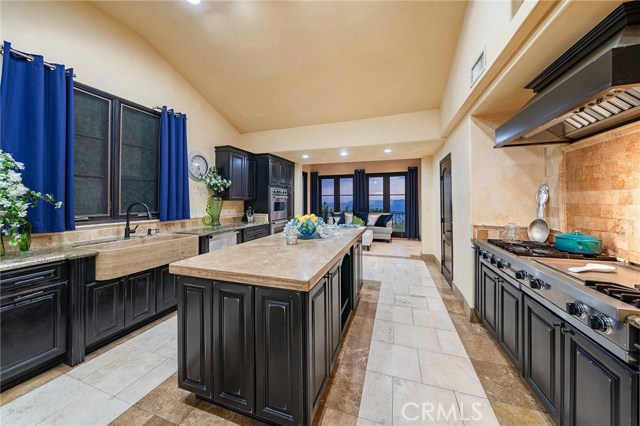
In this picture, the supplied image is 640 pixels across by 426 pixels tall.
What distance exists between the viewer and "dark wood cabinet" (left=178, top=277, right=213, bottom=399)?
142cm

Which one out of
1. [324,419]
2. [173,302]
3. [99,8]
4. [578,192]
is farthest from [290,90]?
[324,419]

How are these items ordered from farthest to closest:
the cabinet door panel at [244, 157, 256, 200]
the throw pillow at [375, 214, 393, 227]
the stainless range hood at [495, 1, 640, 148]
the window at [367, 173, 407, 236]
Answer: the window at [367, 173, 407, 236] < the throw pillow at [375, 214, 393, 227] < the cabinet door panel at [244, 157, 256, 200] < the stainless range hood at [495, 1, 640, 148]

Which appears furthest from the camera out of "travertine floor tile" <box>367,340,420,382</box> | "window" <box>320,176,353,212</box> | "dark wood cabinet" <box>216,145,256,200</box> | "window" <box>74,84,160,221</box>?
"window" <box>320,176,353,212</box>

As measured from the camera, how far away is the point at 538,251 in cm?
183

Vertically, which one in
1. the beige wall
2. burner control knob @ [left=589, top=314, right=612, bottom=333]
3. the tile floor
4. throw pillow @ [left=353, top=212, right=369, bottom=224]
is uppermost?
the beige wall

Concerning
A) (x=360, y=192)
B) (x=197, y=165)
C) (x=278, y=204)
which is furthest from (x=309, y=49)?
(x=360, y=192)

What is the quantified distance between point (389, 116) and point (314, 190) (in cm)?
553

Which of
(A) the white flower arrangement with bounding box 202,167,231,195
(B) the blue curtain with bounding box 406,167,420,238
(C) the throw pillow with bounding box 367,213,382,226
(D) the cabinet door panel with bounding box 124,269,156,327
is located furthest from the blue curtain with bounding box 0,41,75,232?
(B) the blue curtain with bounding box 406,167,420,238

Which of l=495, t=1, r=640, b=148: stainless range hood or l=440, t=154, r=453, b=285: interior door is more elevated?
l=495, t=1, r=640, b=148: stainless range hood

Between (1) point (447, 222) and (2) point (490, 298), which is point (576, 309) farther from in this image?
(1) point (447, 222)

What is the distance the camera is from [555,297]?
4.36 ft

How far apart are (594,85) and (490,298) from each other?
5.99ft

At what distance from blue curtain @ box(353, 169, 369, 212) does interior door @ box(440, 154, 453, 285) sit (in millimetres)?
4794

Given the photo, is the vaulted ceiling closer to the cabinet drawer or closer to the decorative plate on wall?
the decorative plate on wall
